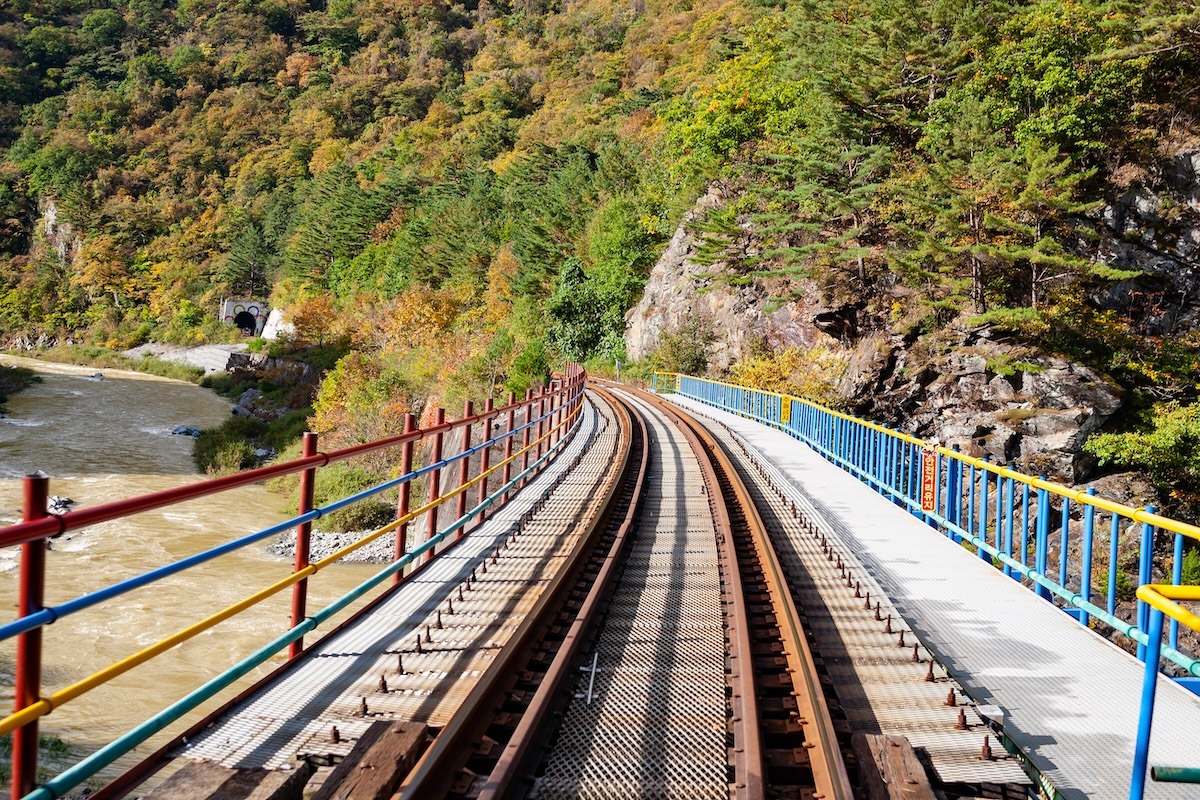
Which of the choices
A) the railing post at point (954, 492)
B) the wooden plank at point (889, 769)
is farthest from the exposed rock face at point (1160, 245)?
the wooden plank at point (889, 769)

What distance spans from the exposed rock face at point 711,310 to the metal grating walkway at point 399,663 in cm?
2911

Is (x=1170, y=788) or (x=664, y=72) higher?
(x=664, y=72)

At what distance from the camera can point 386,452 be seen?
2917 cm

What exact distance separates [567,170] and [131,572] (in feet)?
186

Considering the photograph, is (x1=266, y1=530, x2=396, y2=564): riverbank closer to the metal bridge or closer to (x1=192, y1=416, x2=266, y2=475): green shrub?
the metal bridge

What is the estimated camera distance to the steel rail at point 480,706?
325 centimetres

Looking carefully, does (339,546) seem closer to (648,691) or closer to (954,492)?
(954,492)

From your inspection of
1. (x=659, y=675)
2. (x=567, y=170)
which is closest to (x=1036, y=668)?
(x=659, y=675)

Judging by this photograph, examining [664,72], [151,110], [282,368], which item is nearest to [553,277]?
[282,368]

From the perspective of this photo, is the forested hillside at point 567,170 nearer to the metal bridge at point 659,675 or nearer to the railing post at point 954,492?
the railing post at point 954,492

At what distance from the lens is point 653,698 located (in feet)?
14.5

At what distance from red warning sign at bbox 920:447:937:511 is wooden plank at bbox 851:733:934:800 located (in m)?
6.73

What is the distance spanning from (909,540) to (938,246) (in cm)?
1856

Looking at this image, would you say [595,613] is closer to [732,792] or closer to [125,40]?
[732,792]
